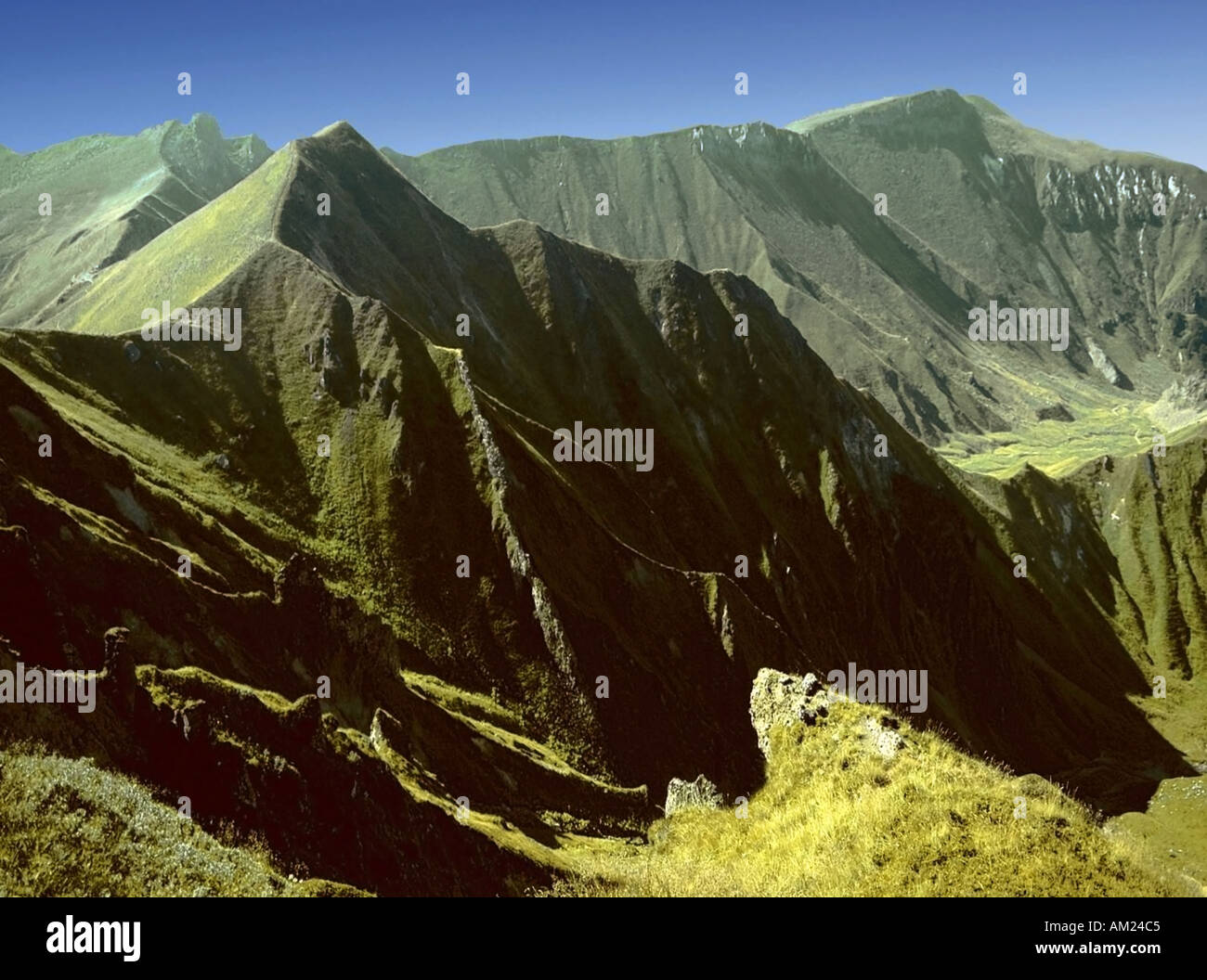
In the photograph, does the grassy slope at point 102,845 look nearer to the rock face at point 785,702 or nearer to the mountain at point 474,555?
the mountain at point 474,555

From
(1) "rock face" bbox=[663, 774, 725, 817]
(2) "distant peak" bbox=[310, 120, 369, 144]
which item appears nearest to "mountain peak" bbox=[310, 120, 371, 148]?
(2) "distant peak" bbox=[310, 120, 369, 144]

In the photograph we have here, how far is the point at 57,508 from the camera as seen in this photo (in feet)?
104

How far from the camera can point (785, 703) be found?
109 feet

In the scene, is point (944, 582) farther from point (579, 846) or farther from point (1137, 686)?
point (579, 846)

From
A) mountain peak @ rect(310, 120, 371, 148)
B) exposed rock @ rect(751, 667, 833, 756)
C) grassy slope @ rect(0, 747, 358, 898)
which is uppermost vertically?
mountain peak @ rect(310, 120, 371, 148)

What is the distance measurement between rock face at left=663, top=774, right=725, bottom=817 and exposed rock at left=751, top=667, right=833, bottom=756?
113 inches

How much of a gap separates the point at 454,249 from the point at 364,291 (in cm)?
2582

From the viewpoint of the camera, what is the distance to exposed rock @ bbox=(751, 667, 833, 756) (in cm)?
2870

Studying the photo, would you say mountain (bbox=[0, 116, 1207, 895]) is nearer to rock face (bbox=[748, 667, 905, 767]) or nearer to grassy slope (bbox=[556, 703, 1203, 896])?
grassy slope (bbox=[556, 703, 1203, 896])

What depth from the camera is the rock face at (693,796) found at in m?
34.3

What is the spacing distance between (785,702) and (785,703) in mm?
42

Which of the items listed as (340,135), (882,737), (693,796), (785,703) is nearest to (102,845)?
(882,737)

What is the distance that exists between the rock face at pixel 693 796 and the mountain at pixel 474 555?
3773 millimetres
